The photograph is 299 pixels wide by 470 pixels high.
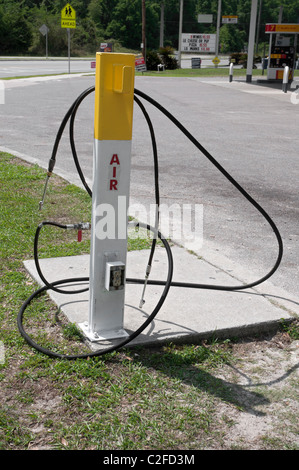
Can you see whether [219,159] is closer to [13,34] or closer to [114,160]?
[114,160]

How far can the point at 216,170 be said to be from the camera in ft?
25.8

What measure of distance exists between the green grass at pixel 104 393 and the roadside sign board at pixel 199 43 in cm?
4662

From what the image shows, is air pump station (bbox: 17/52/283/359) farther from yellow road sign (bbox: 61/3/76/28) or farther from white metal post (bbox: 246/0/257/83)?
yellow road sign (bbox: 61/3/76/28)

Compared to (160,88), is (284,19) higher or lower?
higher

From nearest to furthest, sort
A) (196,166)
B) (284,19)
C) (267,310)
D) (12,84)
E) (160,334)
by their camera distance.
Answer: (160,334)
(267,310)
(196,166)
(12,84)
(284,19)

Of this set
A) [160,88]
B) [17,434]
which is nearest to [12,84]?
[160,88]

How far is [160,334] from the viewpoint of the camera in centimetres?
315

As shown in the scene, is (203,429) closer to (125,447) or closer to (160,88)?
(125,447)

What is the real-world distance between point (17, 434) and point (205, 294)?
169cm

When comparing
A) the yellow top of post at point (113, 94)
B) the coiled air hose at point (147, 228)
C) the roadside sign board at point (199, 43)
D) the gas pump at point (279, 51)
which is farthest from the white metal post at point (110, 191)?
the roadside sign board at point (199, 43)

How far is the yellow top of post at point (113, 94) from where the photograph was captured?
2719 millimetres

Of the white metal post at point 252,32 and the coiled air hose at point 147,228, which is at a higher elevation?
the white metal post at point 252,32

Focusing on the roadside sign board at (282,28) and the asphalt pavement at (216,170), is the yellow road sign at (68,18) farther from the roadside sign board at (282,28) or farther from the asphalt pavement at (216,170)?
the asphalt pavement at (216,170)

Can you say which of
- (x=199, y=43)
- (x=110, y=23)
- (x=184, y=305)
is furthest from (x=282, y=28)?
(x=110, y=23)
